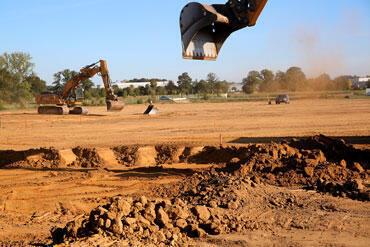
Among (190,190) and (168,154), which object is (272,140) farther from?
(190,190)

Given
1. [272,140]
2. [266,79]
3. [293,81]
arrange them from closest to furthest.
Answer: [272,140]
[293,81]
[266,79]

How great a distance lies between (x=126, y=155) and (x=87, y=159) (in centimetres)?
130

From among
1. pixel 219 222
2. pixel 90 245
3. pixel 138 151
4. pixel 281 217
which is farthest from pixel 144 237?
pixel 138 151

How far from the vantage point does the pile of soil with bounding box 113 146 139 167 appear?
1195cm

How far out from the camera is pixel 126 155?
1237 cm

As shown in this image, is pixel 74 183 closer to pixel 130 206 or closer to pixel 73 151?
pixel 73 151

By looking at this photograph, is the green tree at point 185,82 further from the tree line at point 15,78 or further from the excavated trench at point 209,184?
the excavated trench at point 209,184

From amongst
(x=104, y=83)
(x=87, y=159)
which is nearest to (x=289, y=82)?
(x=104, y=83)

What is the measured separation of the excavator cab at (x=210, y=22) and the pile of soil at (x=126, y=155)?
15.7ft

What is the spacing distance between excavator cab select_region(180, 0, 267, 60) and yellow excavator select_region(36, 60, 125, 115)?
2063 cm

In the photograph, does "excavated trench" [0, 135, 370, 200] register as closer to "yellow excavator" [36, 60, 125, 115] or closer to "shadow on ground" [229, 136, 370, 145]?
"shadow on ground" [229, 136, 370, 145]

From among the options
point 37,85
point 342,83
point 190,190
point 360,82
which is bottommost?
point 190,190

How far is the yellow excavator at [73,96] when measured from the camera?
2922 centimetres

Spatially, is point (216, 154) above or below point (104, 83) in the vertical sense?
below
